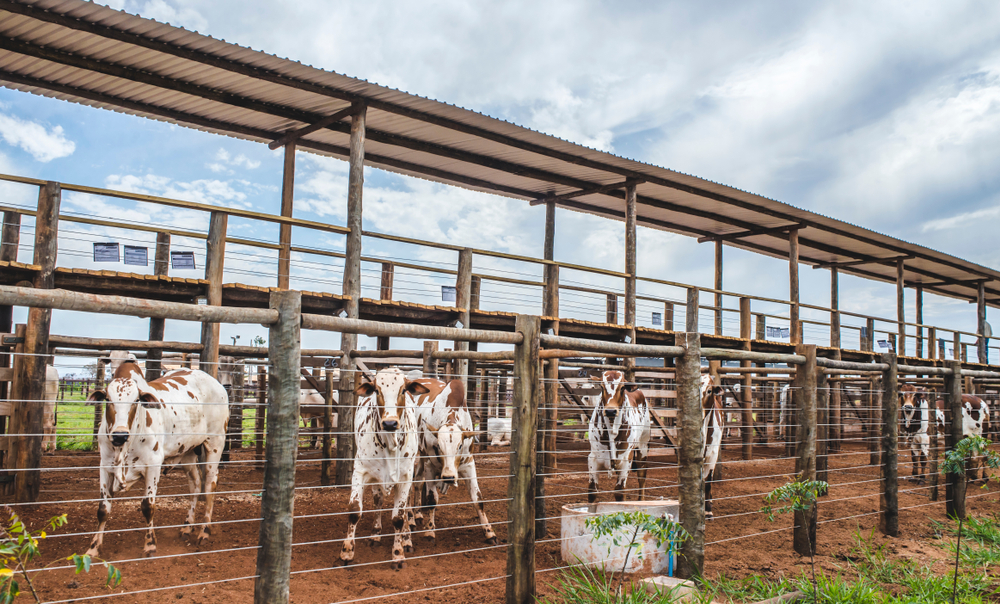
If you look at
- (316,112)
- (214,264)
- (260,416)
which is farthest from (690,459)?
(260,416)

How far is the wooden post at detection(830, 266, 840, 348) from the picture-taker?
60.8 feet

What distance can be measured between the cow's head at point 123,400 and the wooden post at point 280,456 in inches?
109

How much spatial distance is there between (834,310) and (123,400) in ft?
58.8

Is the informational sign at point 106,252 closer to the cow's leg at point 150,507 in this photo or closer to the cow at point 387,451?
the cow's leg at point 150,507

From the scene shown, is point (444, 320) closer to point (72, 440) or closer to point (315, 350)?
point (315, 350)

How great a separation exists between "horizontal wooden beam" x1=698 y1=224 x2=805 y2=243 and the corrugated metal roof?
11 centimetres

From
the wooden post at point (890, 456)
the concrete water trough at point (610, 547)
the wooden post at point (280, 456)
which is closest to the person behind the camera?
the wooden post at point (280, 456)

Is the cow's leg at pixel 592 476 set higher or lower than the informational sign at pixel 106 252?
lower

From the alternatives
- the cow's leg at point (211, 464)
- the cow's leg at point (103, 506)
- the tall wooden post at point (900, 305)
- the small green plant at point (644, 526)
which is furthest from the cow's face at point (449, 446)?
the tall wooden post at point (900, 305)

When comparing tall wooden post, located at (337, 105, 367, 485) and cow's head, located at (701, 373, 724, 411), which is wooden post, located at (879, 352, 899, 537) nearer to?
cow's head, located at (701, 373, 724, 411)

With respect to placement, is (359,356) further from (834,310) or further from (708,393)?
(834,310)

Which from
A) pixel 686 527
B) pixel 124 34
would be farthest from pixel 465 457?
pixel 124 34

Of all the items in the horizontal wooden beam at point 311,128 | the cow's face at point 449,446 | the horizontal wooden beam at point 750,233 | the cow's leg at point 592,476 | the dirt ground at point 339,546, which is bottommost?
the dirt ground at point 339,546

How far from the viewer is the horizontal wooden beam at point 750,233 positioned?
16656 mm
